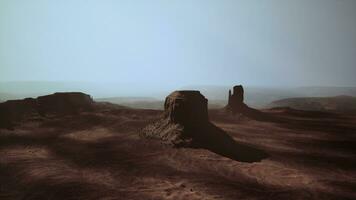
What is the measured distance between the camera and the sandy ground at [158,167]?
12.1m

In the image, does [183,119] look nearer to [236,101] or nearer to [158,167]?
[158,167]

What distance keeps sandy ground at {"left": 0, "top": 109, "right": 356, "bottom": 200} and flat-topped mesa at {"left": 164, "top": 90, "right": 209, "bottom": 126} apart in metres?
2.29

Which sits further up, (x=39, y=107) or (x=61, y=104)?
(x=61, y=104)

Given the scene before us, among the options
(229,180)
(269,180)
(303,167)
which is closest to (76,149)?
(229,180)

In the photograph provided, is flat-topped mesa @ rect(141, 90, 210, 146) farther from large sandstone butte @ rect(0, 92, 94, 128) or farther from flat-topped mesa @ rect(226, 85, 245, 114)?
flat-topped mesa @ rect(226, 85, 245, 114)

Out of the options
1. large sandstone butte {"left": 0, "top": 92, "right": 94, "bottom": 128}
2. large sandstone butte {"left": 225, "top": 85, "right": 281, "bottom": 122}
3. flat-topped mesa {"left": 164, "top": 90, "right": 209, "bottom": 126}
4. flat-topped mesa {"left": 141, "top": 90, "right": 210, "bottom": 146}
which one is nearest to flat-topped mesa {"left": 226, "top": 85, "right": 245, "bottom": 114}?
large sandstone butte {"left": 225, "top": 85, "right": 281, "bottom": 122}

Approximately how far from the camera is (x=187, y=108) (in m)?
20.6

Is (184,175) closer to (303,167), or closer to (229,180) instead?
(229,180)

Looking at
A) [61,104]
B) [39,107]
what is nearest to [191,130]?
[39,107]

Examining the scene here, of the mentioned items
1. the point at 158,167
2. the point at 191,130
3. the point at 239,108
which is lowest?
the point at 158,167

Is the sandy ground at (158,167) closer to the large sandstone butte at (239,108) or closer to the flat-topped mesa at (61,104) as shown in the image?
the flat-topped mesa at (61,104)

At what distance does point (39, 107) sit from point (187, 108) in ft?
65.2

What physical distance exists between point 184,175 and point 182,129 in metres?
6.12

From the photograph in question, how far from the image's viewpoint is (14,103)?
33.4 m
